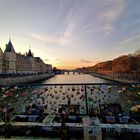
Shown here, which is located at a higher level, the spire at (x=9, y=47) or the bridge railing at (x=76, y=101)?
the spire at (x=9, y=47)

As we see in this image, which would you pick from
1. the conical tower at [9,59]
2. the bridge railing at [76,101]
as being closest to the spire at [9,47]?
the conical tower at [9,59]

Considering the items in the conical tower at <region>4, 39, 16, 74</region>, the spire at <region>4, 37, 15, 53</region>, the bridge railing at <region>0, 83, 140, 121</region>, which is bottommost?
the bridge railing at <region>0, 83, 140, 121</region>

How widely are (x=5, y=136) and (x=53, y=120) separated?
2.97ft

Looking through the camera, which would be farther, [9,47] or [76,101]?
[9,47]

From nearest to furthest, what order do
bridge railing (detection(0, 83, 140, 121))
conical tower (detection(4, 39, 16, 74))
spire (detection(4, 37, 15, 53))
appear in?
bridge railing (detection(0, 83, 140, 121))
conical tower (detection(4, 39, 16, 74))
spire (detection(4, 37, 15, 53))

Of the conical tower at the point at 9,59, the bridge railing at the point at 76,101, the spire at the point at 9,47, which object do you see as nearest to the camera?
the bridge railing at the point at 76,101

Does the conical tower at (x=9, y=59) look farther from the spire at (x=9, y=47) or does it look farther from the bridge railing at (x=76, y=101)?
the bridge railing at (x=76, y=101)

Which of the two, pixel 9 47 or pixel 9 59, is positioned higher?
pixel 9 47

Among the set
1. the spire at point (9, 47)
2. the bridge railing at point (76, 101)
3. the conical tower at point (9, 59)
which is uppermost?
the spire at point (9, 47)

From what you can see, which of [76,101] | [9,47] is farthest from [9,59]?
[76,101]

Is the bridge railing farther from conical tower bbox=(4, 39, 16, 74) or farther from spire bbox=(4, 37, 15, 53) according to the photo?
spire bbox=(4, 37, 15, 53)

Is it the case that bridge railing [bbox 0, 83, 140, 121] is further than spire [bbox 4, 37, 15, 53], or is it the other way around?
spire [bbox 4, 37, 15, 53]

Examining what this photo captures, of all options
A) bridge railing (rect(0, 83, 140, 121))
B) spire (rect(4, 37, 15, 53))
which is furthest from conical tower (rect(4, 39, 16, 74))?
bridge railing (rect(0, 83, 140, 121))

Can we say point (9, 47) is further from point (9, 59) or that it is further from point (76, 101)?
point (76, 101)
